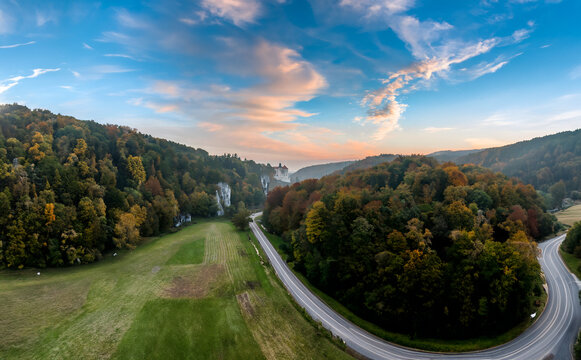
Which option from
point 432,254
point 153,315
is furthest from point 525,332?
point 153,315

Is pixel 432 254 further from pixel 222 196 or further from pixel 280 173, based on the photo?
pixel 280 173

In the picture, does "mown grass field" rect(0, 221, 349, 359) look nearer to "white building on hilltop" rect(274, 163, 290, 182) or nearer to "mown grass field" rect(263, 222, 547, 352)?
"mown grass field" rect(263, 222, 547, 352)

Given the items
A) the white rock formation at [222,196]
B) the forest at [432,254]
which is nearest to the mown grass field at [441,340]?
the forest at [432,254]

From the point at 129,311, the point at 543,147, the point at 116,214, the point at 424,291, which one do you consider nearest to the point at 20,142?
the point at 116,214

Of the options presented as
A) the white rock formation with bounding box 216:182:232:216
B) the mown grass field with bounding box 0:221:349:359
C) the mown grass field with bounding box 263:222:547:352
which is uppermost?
the white rock formation with bounding box 216:182:232:216

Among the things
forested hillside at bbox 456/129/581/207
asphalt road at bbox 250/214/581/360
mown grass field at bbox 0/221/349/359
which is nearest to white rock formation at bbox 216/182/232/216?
mown grass field at bbox 0/221/349/359

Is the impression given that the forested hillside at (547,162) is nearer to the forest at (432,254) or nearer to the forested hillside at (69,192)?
the forest at (432,254)
